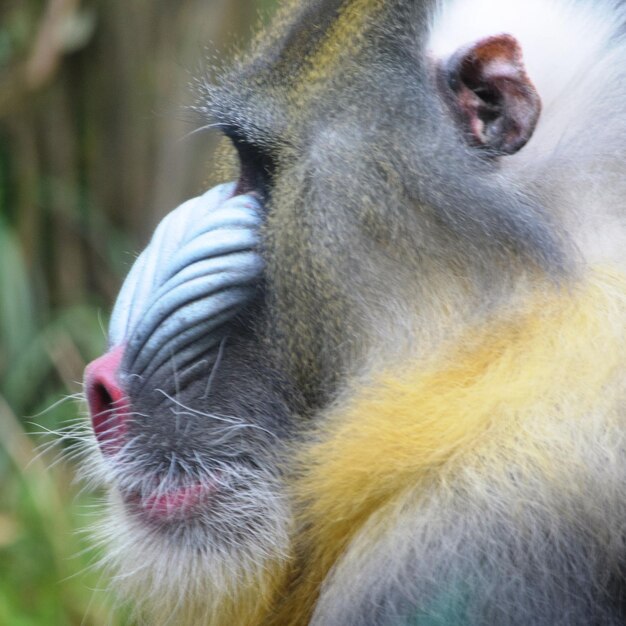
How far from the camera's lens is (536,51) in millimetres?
2027

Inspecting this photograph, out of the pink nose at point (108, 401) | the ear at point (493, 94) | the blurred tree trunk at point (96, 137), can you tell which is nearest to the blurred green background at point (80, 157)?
the blurred tree trunk at point (96, 137)

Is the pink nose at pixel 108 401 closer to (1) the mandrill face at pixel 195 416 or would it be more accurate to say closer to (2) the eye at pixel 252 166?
(1) the mandrill face at pixel 195 416

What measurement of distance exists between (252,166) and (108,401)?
1.84 feet

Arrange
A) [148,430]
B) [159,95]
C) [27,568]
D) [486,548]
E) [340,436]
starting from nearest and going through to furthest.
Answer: [486,548] < [340,436] < [148,430] < [27,568] < [159,95]

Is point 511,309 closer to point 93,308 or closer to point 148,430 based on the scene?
point 148,430

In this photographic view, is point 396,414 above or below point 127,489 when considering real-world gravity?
above

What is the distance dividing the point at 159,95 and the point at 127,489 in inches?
159

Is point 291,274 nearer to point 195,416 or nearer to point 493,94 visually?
point 195,416

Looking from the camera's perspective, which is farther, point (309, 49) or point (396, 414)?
point (309, 49)

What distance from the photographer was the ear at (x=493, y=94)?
200 cm

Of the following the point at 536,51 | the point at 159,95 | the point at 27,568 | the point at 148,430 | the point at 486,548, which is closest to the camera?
the point at 486,548

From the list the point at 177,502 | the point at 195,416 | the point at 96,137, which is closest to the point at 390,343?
the point at 195,416

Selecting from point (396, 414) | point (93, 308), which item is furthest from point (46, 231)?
point (396, 414)

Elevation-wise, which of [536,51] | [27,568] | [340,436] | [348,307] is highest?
[536,51]
